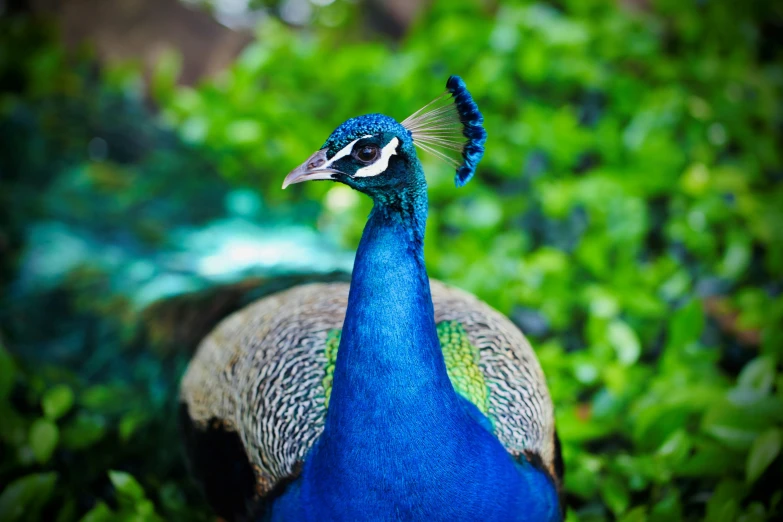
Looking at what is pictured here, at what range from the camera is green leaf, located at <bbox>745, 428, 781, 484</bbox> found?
148 cm

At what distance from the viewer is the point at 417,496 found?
42.9 inches

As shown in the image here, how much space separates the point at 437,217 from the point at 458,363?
5.12 feet

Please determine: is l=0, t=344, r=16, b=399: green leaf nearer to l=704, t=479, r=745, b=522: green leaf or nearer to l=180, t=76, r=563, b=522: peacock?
l=180, t=76, r=563, b=522: peacock

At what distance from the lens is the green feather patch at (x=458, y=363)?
1.29 m

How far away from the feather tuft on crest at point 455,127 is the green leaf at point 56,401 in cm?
123


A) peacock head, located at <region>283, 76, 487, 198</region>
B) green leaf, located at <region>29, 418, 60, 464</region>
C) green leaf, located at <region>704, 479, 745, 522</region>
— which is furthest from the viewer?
green leaf, located at <region>29, 418, 60, 464</region>

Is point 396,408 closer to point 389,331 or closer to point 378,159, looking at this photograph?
point 389,331

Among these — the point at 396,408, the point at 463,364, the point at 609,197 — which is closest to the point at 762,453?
the point at 463,364

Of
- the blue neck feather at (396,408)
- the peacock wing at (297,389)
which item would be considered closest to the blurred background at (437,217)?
the peacock wing at (297,389)

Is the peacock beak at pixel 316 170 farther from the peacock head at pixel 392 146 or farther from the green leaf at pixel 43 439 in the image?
the green leaf at pixel 43 439

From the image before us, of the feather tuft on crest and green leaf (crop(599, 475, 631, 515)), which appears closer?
the feather tuft on crest

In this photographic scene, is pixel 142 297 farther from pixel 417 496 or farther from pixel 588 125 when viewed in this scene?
pixel 588 125

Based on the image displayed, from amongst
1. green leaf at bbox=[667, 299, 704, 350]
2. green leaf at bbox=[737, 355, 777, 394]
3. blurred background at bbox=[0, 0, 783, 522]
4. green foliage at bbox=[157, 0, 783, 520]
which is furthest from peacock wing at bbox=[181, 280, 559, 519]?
green leaf at bbox=[667, 299, 704, 350]

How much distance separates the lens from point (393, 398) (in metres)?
1.07
